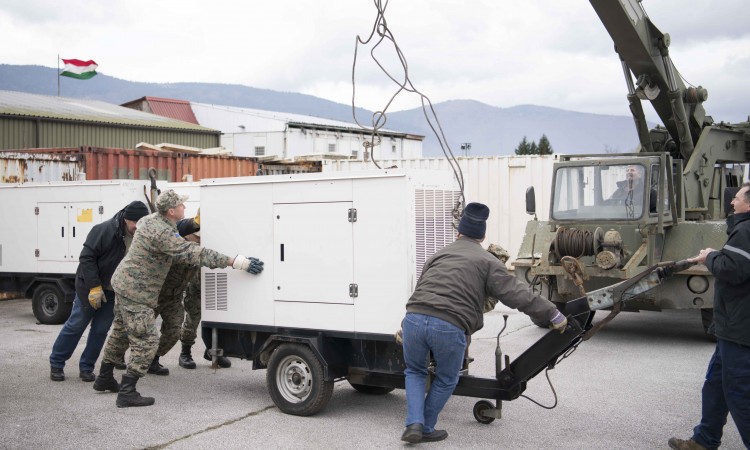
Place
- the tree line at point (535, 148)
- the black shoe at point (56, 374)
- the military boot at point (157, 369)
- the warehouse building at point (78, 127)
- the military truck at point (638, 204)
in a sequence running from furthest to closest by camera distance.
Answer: the tree line at point (535, 148)
the warehouse building at point (78, 127)
the military truck at point (638, 204)
the military boot at point (157, 369)
the black shoe at point (56, 374)

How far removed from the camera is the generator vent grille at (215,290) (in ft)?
23.7

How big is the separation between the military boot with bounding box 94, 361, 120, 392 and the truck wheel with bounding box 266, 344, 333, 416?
1734mm

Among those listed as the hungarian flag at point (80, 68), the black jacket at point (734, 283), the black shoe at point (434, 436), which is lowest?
the black shoe at point (434, 436)

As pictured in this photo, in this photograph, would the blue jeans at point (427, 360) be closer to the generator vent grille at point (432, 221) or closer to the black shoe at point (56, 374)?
the generator vent grille at point (432, 221)

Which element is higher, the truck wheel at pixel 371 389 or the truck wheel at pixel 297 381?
the truck wheel at pixel 297 381

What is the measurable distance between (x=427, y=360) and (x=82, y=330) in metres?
4.12

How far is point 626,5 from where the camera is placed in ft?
33.8

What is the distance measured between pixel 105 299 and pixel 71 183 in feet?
16.6

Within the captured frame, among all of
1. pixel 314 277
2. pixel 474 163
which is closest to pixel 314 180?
pixel 314 277

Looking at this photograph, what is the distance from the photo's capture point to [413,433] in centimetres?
557

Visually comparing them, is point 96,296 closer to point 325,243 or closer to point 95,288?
point 95,288

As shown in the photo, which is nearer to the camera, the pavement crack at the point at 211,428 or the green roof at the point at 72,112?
the pavement crack at the point at 211,428

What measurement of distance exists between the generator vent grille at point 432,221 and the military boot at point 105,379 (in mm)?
3242

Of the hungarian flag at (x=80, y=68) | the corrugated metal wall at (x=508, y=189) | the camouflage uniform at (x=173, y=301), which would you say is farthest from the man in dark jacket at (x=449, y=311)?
the hungarian flag at (x=80, y=68)
